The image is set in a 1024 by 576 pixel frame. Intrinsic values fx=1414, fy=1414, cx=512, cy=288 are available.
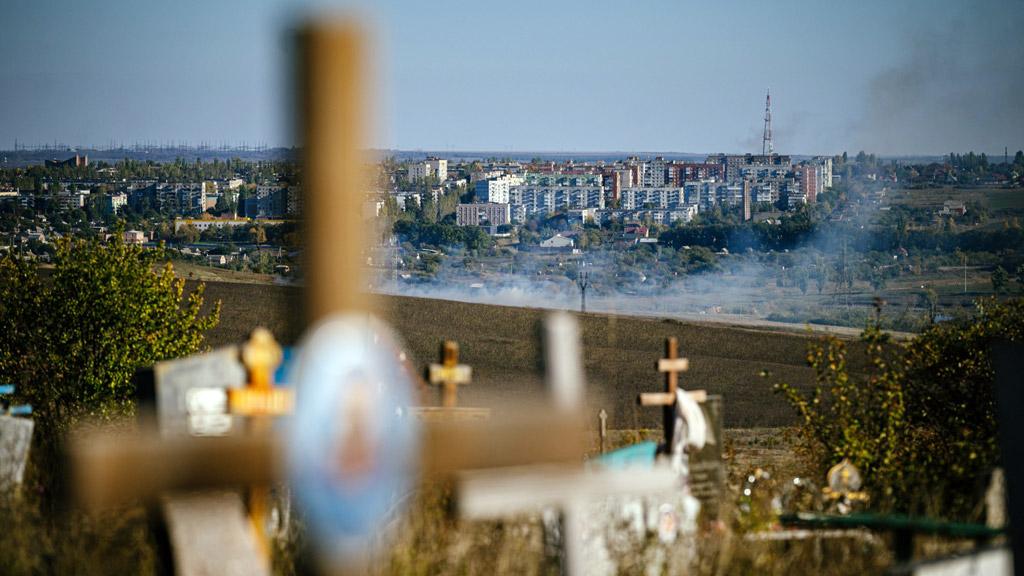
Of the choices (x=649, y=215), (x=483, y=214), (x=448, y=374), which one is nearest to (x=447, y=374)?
(x=448, y=374)

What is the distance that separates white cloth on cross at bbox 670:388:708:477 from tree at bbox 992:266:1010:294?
87079mm

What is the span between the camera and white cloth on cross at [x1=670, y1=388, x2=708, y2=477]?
9656 millimetres

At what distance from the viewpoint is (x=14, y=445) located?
27.4ft

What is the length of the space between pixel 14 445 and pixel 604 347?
48687mm

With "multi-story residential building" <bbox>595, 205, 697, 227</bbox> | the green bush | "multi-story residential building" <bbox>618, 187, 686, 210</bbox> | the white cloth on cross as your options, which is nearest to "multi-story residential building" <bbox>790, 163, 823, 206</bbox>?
"multi-story residential building" <bbox>595, 205, 697, 227</bbox>

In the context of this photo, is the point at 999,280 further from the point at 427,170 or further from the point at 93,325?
the point at 93,325

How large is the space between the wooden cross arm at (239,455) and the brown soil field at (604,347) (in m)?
36.3

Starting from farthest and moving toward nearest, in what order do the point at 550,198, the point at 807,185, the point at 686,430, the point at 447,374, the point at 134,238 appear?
the point at 550,198
the point at 807,185
the point at 134,238
the point at 686,430
the point at 447,374

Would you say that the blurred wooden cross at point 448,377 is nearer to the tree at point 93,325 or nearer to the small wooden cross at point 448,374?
the small wooden cross at point 448,374

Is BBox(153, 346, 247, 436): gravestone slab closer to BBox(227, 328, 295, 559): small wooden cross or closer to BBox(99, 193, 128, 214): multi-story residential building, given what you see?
BBox(227, 328, 295, 559): small wooden cross

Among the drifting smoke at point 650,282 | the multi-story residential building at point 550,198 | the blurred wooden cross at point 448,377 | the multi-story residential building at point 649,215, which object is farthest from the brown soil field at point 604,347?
the multi-story residential building at point 550,198

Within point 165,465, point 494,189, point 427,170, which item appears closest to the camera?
point 165,465

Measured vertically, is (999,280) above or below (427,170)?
below

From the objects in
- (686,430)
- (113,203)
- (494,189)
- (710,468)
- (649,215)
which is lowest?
→ (649,215)
